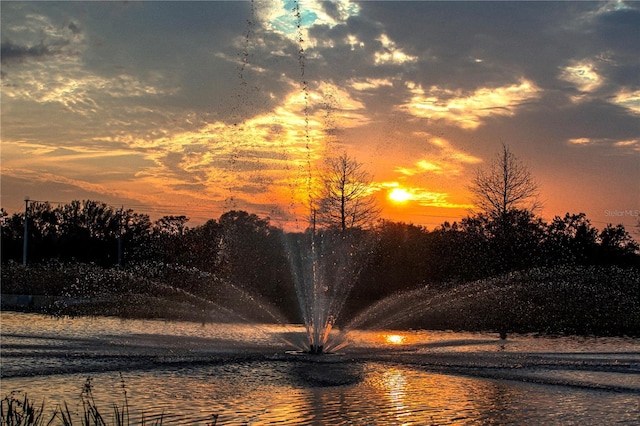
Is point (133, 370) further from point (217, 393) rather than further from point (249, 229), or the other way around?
point (249, 229)

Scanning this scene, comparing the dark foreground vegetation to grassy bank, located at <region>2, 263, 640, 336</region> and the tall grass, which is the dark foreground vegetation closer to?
grassy bank, located at <region>2, 263, 640, 336</region>

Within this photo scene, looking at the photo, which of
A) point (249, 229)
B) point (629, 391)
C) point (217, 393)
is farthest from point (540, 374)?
point (249, 229)

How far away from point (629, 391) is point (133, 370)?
913 centimetres

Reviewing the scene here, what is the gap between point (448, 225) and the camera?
51.2 metres

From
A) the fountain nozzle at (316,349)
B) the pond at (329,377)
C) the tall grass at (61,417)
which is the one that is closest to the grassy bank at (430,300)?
the pond at (329,377)

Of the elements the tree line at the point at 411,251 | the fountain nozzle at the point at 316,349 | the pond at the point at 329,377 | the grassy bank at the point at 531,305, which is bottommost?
the pond at the point at 329,377

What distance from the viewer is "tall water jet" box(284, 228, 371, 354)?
57.7ft

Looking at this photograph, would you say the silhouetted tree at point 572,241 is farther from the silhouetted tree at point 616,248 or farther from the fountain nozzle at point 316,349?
the fountain nozzle at point 316,349

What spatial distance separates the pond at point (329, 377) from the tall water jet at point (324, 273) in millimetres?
833

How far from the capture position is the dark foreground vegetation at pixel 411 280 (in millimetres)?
28703

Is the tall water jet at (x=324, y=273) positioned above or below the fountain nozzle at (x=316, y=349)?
above

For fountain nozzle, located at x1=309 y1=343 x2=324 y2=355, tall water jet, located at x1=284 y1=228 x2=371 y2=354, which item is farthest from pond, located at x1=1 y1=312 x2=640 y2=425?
tall water jet, located at x1=284 y1=228 x2=371 y2=354

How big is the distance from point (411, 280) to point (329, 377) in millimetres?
26418

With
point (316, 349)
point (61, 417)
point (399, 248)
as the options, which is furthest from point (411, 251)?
point (61, 417)
